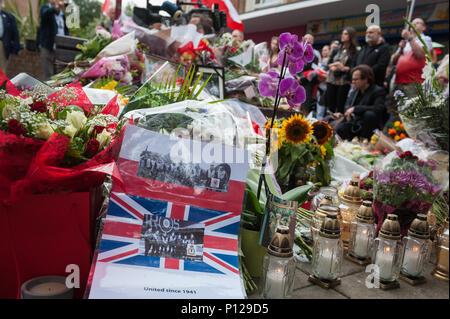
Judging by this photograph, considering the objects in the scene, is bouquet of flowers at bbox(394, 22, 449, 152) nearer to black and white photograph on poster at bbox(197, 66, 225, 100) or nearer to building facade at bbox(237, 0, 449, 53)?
building facade at bbox(237, 0, 449, 53)

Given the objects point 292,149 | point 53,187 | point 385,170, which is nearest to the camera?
point 53,187

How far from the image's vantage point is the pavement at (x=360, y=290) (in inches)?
39.3

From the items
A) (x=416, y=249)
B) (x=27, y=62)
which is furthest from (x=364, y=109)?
(x=27, y=62)

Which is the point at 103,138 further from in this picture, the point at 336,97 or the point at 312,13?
the point at 336,97

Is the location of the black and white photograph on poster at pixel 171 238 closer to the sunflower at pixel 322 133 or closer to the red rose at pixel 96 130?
the red rose at pixel 96 130

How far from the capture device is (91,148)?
94cm

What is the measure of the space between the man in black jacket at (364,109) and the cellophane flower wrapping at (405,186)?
3.24m

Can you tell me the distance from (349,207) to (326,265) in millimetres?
431

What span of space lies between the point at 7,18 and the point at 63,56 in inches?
117

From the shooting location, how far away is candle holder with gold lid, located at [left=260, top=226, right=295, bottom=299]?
90 cm

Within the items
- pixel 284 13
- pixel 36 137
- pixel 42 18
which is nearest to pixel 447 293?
pixel 36 137

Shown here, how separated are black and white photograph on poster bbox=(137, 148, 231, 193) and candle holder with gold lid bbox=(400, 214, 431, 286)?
0.62 meters

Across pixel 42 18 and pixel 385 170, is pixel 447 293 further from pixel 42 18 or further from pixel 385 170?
pixel 42 18

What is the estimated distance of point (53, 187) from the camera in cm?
87
